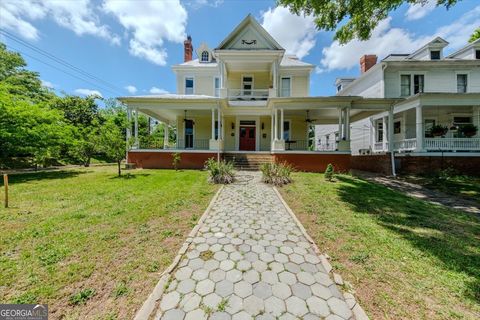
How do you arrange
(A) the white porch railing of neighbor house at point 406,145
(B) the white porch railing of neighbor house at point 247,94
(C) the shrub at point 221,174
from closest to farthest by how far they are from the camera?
(C) the shrub at point 221,174 → (A) the white porch railing of neighbor house at point 406,145 → (B) the white porch railing of neighbor house at point 247,94

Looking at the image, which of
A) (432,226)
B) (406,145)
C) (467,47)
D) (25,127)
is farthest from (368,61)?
(25,127)

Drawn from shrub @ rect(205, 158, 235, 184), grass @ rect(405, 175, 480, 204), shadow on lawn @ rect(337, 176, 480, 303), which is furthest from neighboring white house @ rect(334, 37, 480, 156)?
shrub @ rect(205, 158, 235, 184)

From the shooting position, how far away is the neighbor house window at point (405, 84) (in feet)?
49.5

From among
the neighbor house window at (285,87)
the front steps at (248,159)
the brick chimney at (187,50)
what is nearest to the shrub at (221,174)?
the front steps at (248,159)

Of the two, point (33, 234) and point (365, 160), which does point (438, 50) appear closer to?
point (365, 160)

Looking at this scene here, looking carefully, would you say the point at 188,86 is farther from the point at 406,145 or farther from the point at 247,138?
the point at 406,145

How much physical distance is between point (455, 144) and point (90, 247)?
18.0 meters

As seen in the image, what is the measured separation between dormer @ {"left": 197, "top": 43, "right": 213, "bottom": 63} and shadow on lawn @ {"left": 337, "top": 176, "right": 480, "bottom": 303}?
15874 mm

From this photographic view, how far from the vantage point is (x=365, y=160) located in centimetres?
1514

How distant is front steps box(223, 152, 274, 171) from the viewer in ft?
39.6

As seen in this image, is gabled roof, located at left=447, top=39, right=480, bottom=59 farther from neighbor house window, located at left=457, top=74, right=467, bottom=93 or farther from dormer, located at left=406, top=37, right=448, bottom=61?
neighbor house window, located at left=457, top=74, right=467, bottom=93

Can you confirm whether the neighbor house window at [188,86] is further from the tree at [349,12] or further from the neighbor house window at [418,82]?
the neighbor house window at [418,82]

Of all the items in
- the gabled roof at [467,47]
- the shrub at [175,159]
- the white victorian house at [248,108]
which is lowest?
the shrub at [175,159]

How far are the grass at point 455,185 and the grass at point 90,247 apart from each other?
9.44m
